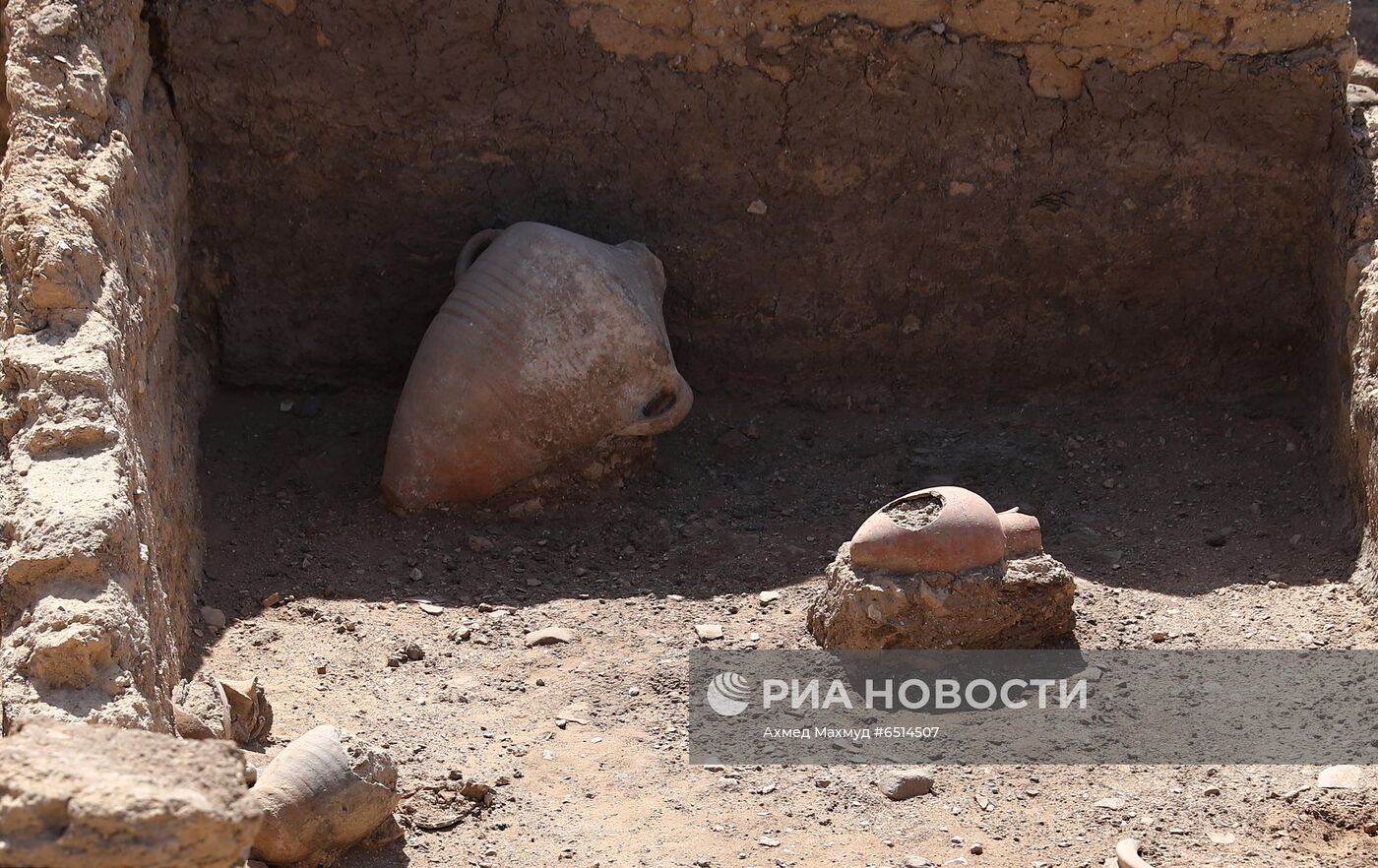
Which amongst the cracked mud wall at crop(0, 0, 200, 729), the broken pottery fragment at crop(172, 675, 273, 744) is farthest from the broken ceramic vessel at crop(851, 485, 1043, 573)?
the cracked mud wall at crop(0, 0, 200, 729)

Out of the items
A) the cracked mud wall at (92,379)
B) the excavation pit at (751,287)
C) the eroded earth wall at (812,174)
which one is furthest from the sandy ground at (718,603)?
the cracked mud wall at (92,379)

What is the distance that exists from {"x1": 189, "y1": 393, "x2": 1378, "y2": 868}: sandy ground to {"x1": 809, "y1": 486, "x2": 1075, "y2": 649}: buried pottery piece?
0.66ft

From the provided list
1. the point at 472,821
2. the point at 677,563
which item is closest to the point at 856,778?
the point at 472,821

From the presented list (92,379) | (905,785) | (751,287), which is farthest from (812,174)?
(92,379)

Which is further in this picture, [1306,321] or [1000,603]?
[1306,321]

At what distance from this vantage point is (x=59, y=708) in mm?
2912

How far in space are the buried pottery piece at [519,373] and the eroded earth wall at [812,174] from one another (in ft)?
1.56

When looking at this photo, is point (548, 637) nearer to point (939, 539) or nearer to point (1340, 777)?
point (939, 539)

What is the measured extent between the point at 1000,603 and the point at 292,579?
2.14 metres

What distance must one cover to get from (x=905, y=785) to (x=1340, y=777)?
1.04 meters

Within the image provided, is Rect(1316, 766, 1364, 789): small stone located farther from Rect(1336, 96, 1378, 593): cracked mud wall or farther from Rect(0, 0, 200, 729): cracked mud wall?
Rect(0, 0, 200, 729): cracked mud wall

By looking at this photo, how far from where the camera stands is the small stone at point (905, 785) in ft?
11.6

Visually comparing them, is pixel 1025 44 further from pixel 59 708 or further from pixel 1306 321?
pixel 59 708

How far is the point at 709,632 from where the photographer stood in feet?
14.2
